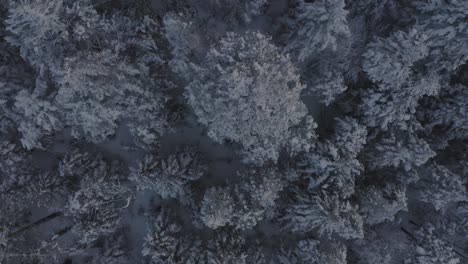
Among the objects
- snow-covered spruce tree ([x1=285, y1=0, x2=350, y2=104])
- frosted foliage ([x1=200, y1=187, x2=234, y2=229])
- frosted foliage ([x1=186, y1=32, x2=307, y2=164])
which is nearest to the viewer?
frosted foliage ([x1=186, y1=32, x2=307, y2=164])

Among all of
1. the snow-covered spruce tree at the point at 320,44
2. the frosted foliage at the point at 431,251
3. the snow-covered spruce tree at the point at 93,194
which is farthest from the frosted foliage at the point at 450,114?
the snow-covered spruce tree at the point at 93,194

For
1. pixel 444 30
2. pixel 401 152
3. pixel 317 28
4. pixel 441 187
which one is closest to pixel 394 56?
pixel 444 30

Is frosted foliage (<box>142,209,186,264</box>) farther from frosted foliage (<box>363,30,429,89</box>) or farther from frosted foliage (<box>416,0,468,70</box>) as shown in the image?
frosted foliage (<box>416,0,468,70</box>)

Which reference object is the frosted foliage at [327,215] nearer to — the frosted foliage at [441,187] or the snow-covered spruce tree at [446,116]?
the frosted foliage at [441,187]

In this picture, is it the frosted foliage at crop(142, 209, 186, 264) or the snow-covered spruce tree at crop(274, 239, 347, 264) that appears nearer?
the snow-covered spruce tree at crop(274, 239, 347, 264)

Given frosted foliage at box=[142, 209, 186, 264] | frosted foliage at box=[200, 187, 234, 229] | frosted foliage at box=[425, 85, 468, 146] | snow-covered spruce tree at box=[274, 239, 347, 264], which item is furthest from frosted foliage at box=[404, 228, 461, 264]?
frosted foliage at box=[142, 209, 186, 264]

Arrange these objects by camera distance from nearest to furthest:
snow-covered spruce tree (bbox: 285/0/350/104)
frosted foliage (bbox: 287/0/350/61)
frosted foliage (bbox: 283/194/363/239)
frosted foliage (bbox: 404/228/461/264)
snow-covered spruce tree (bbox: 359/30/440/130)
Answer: frosted foliage (bbox: 287/0/350/61) → snow-covered spruce tree (bbox: 285/0/350/104) → snow-covered spruce tree (bbox: 359/30/440/130) → frosted foliage (bbox: 283/194/363/239) → frosted foliage (bbox: 404/228/461/264)
